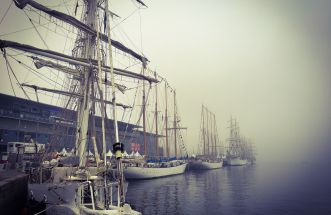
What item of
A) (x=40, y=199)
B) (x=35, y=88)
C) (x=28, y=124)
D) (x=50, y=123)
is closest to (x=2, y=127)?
(x=28, y=124)

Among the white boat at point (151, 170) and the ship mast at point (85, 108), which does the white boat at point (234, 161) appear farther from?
the ship mast at point (85, 108)

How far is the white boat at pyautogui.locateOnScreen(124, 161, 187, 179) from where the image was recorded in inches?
1940

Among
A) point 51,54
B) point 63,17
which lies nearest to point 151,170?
point 51,54

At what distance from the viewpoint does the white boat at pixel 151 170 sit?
1940 inches

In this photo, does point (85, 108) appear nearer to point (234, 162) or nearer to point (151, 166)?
point (151, 166)

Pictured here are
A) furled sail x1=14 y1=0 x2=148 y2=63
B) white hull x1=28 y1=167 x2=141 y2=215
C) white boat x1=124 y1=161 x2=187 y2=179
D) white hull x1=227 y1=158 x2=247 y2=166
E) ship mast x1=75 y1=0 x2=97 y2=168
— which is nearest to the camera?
white hull x1=28 y1=167 x2=141 y2=215

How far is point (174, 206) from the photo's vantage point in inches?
1040

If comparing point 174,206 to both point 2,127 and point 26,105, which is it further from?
point 26,105

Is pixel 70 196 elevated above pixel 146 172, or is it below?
above

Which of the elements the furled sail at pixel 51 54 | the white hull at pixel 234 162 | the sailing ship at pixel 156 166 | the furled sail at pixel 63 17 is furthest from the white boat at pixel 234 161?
the furled sail at pixel 51 54

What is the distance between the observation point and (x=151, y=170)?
176 feet

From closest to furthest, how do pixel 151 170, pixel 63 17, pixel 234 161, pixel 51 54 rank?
pixel 51 54 → pixel 63 17 → pixel 151 170 → pixel 234 161

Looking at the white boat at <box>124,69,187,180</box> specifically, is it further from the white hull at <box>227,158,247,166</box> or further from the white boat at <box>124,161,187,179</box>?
the white hull at <box>227,158,247,166</box>

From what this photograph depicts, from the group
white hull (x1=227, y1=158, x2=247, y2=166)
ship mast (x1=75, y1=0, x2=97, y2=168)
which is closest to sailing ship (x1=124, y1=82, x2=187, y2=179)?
ship mast (x1=75, y1=0, x2=97, y2=168)
